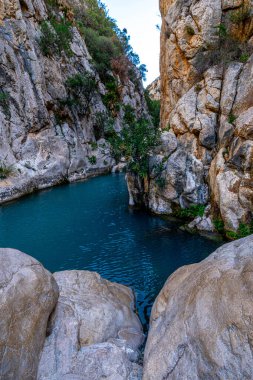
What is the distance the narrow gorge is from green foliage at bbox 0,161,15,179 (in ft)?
0.40

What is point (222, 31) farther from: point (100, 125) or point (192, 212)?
point (100, 125)

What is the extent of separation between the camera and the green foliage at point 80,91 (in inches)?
1412

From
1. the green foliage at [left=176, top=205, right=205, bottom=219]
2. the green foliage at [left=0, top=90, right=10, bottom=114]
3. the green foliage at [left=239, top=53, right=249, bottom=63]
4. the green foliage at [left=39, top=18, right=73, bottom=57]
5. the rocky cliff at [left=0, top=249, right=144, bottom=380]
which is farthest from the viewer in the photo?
the green foliage at [left=39, top=18, right=73, bottom=57]

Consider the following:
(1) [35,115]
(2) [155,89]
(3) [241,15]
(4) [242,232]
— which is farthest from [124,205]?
(2) [155,89]

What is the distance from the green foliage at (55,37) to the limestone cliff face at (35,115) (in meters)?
0.59

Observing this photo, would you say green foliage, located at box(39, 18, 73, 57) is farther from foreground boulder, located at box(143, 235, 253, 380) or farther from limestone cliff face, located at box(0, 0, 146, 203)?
foreground boulder, located at box(143, 235, 253, 380)

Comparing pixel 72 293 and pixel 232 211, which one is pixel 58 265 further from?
pixel 232 211

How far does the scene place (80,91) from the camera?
37.5m

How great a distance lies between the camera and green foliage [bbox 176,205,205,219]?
15.1m

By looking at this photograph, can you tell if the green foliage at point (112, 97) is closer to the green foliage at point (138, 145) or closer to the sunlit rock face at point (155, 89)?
the green foliage at point (138, 145)

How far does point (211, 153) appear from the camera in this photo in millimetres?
16469

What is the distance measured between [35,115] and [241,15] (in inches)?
846

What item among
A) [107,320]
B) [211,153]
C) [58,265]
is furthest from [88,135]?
[107,320]

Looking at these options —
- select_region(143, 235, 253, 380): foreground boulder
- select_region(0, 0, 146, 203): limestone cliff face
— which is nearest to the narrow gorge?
select_region(143, 235, 253, 380): foreground boulder
